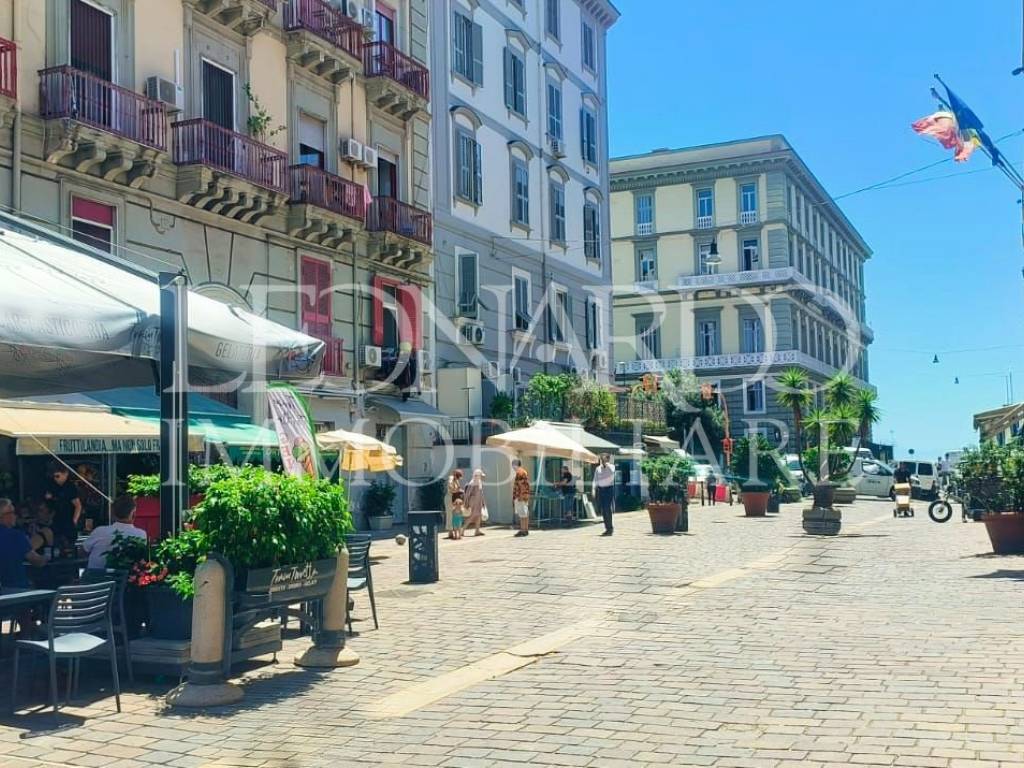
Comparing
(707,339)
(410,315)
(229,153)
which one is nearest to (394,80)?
(410,315)

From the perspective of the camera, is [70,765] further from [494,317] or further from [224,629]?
[494,317]

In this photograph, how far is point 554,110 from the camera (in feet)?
117

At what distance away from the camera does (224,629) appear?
25.0 ft

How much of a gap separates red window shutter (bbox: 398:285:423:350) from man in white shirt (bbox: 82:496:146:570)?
17.2m

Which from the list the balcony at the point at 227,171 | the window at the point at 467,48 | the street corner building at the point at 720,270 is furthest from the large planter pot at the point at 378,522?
the street corner building at the point at 720,270

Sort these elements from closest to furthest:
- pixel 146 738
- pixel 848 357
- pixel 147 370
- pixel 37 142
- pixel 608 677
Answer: pixel 146 738 < pixel 608 677 < pixel 147 370 < pixel 37 142 < pixel 848 357

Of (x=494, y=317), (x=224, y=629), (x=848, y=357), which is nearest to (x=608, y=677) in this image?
(x=224, y=629)

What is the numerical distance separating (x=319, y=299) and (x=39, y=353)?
15.6 m

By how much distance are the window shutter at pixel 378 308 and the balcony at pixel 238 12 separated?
643 centimetres

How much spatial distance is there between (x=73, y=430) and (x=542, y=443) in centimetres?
1235

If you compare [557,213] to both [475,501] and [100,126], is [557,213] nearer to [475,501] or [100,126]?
[475,501]

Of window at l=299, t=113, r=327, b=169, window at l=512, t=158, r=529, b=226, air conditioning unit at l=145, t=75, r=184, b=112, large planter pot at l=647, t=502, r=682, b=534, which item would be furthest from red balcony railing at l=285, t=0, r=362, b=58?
large planter pot at l=647, t=502, r=682, b=534

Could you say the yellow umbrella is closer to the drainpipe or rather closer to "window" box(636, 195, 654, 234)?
the drainpipe

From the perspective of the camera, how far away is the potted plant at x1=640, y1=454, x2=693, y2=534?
22.2 meters
